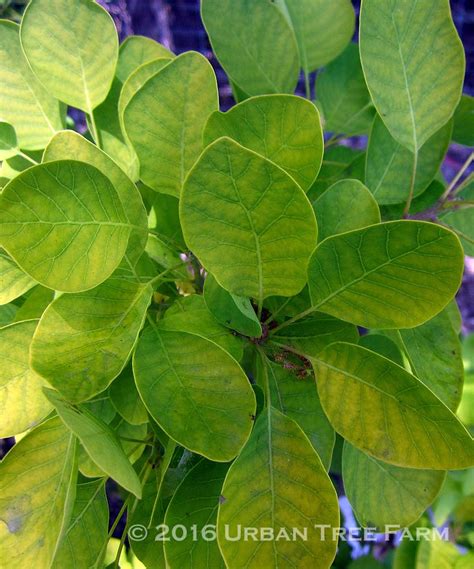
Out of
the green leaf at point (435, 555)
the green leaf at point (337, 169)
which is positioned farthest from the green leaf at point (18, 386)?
the green leaf at point (435, 555)

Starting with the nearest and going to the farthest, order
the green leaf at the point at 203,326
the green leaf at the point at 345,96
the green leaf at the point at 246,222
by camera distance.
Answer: the green leaf at the point at 246,222, the green leaf at the point at 203,326, the green leaf at the point at 345,96

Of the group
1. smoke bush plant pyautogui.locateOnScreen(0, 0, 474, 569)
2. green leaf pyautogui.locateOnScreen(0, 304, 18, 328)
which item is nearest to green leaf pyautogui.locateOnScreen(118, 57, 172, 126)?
smoke bush plant pyautogui.locateOnScreen(0, 0, 474, 569)

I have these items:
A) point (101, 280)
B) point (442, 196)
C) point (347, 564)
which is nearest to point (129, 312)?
point (101, 280)

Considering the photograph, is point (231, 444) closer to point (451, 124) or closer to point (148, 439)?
point (148, 439)

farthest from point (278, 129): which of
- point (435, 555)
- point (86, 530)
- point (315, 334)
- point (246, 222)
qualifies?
point (435, 555)

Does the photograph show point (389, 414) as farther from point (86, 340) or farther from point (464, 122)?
point (464, 122)

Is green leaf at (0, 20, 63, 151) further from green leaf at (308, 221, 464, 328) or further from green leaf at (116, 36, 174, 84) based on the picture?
green leaf at (308, 221, 464, 328)

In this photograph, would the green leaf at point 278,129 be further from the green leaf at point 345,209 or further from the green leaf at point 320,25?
the green leaf at point 320,25
